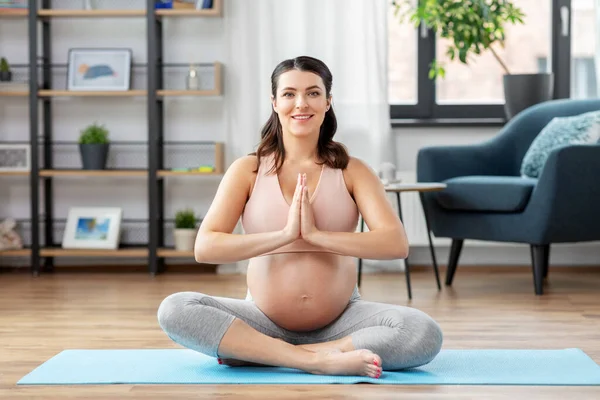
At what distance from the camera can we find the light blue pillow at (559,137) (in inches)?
159

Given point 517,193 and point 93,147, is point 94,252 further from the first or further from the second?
point 517,193

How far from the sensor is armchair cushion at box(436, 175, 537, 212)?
3.86 m

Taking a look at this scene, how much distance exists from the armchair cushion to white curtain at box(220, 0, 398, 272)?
77 cm

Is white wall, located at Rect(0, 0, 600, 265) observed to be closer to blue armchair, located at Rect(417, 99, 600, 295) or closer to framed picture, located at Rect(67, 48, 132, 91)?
framed picture, located at Rect(67, 48, 132, 91)

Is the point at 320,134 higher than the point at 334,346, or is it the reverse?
the point at 320,134

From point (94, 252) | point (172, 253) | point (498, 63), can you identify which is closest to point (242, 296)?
point (172, 253)

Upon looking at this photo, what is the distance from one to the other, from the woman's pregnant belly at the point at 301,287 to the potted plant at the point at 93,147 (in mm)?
2504

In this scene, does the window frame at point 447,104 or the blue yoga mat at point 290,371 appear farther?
the window frame at point 447,104

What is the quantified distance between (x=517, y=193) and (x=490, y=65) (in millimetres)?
1392

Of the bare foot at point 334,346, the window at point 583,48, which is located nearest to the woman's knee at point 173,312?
the bare foot at point 334,346

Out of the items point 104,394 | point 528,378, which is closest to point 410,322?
point 528,378

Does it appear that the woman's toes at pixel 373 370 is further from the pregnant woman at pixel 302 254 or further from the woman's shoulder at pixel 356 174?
the woman's shoulder at pixel 356 174

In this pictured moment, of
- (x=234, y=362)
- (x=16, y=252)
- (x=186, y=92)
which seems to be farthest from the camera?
(x=16, y=252)

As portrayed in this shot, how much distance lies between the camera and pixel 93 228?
15.7 ft
